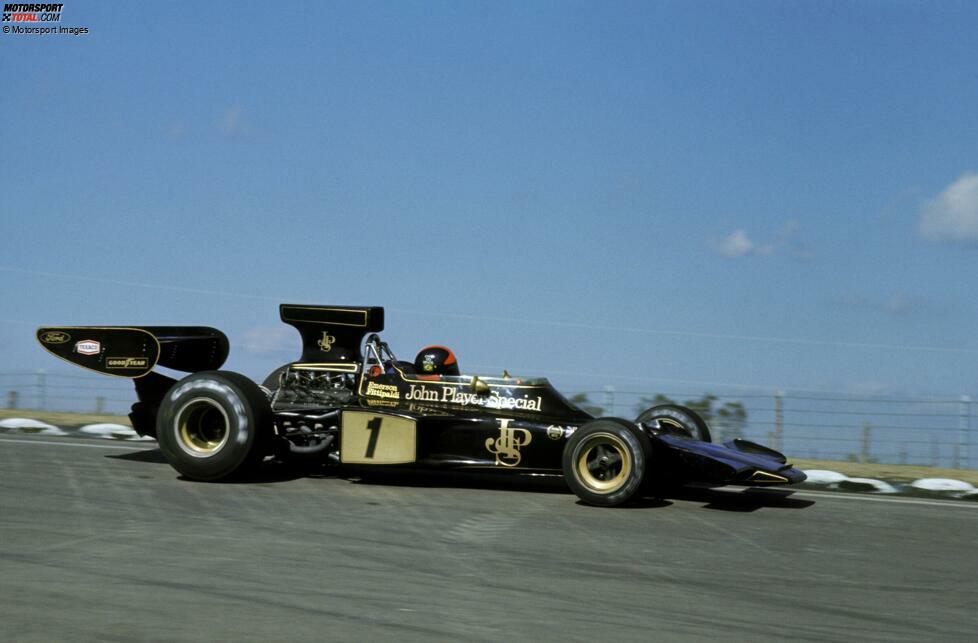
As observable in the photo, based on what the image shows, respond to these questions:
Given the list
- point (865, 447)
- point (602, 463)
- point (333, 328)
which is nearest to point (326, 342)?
point (333, 328)

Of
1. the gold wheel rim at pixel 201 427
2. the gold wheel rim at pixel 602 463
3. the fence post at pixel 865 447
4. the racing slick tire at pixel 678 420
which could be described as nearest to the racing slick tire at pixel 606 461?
the gold wheel rim at pixel 602 463

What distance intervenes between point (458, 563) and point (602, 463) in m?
2.51

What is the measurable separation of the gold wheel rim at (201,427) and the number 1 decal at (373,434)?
1251 millimetres

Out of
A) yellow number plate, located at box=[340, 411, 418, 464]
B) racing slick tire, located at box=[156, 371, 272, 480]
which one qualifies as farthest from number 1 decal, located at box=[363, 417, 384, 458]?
racing slick tire, located at box=[156, 371, 272, 480]

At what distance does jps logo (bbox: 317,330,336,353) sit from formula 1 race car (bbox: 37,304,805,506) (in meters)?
0.02

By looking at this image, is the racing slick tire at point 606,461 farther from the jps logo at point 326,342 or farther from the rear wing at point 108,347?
the rear wing at point 108,347

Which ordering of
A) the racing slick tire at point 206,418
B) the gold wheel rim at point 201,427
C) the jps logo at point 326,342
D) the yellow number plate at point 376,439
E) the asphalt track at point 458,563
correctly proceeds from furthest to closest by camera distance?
the jps logo at point 326,342
the gold wheel rim at point 201,427
the racing slick tire at point 206,418
the yellow number plate at point 376,439
the asphalt track at point 458,563

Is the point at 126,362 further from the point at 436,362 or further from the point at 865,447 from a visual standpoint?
the point at 865,447

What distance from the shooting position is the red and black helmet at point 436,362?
1051 cm

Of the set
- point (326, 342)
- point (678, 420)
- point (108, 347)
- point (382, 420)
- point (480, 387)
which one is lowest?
point (382, 420)

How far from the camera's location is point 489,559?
7.00 m

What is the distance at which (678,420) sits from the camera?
10859mm

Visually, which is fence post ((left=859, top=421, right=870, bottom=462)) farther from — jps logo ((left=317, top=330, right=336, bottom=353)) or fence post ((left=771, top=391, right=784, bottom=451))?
jps logo ((left=317, top=330, right=336, bottom=353))

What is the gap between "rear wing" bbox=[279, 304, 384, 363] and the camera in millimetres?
10961
